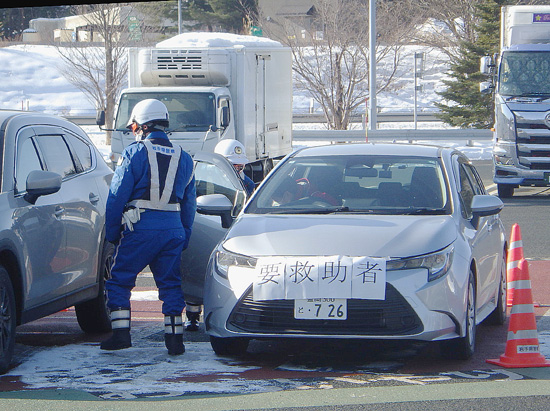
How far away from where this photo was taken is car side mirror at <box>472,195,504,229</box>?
711cm

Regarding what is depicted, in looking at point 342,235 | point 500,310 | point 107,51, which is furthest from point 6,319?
point 107,51

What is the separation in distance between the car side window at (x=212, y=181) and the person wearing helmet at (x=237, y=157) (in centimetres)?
127

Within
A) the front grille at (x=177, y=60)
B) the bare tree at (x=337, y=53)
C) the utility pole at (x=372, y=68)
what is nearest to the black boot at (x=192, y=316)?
the front grille at (x=177, y=60)

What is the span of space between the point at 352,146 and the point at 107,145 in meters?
28.7

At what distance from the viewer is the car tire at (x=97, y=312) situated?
789 cm

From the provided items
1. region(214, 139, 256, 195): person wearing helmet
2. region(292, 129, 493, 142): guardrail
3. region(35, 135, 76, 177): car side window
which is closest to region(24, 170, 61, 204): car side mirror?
region(35, 135, 76, 177): car side window

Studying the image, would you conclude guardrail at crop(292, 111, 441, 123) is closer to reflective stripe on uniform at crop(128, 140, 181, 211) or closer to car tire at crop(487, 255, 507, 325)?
car tire at crop(487, 255, 507, 325)

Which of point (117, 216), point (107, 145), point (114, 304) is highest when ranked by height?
point (117, 216)

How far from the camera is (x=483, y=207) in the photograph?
711 centimetres

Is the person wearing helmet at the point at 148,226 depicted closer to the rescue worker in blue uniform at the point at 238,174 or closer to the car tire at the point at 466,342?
the rescue worker in blue uniform at the point at 238,174

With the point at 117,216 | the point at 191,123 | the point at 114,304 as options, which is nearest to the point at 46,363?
the point at 114,304

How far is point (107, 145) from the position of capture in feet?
118

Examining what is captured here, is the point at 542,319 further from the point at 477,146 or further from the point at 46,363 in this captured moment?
the point at 477,146

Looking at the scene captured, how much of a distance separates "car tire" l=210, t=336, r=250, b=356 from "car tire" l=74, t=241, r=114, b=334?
1568mm
